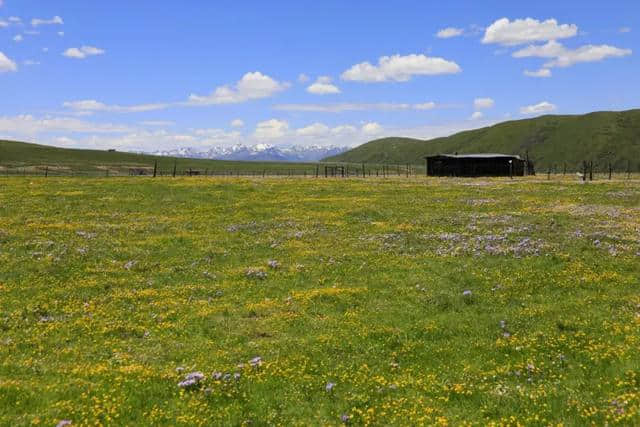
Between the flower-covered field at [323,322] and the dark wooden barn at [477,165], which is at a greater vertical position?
the dark wooden barn at [477,165]

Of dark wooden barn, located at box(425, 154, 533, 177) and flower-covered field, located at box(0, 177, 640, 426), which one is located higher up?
Result: dark wooden barn, located at box(425, 154, 533, 177)

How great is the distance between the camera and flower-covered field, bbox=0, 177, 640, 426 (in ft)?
38.6

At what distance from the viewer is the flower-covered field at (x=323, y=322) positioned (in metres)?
11.8

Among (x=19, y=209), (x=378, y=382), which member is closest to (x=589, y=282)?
(x=378, y=382)

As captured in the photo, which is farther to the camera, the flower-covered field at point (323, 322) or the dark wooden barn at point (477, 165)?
the dark wooden barn at point (477, 165)

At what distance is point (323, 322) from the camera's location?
1753cm

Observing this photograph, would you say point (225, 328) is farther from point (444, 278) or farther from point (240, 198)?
point (240, 198)

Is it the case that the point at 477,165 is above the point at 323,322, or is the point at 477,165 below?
above

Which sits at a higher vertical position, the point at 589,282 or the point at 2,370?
the point at 589,282

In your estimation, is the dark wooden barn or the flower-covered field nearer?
the flower-covered field

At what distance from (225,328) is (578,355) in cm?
1137

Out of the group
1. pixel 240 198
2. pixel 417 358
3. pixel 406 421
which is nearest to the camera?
pixel 406 421

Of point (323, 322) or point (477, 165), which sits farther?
point (477, 165)

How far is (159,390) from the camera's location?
12539mm
